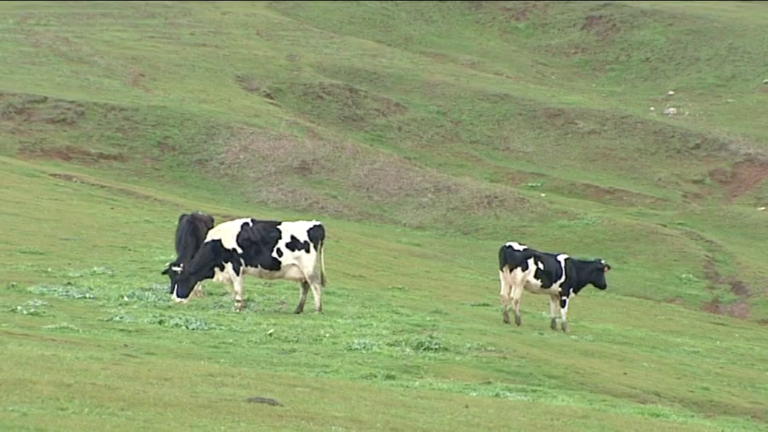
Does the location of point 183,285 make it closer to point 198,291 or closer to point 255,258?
point 198,291

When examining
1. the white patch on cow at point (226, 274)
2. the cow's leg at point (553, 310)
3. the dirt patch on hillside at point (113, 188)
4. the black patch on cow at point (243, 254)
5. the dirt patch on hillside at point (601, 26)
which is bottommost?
the dirt patch on hillside at point (113, 188)

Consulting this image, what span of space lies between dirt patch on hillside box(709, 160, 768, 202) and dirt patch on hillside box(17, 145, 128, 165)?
35070 mm

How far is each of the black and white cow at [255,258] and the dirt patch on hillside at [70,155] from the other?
107ft

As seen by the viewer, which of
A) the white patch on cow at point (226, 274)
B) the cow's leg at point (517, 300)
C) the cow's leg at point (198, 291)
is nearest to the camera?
the white patch on cow at point (226, 274)

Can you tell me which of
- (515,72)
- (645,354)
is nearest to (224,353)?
(645,354)

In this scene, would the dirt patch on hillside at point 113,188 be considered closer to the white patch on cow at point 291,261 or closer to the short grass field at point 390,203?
the short grass field at point 390,203

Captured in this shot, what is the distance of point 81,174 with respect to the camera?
58.8 m

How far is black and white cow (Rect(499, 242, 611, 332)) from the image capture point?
3469 cm

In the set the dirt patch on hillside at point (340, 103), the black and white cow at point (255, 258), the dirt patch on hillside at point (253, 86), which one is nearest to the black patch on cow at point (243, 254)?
the black and white cow at point (255, 258)

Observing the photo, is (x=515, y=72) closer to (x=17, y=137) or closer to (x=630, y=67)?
(x=630, y=67)

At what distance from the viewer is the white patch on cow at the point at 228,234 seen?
31219mm

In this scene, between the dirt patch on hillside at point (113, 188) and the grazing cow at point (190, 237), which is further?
the dirt patch on hillside at point (113, 188)

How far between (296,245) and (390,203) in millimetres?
32033

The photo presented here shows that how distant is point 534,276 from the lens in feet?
114
